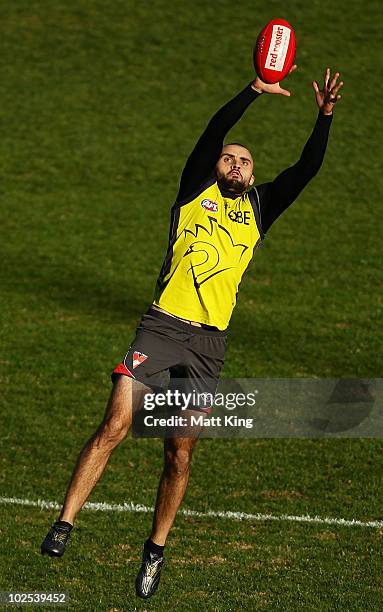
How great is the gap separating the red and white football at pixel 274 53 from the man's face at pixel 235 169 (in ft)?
1.89

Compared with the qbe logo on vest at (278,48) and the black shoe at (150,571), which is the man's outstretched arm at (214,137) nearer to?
the qbe logo on vest at (278,48)

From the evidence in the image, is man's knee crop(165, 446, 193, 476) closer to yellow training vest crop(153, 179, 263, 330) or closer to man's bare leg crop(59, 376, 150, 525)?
man's bare leg crop(59, 376, 150, 525)

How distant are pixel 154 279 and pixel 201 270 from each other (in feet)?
33.7

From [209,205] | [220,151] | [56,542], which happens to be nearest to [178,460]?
[56,542]

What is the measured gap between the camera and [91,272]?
18688mm

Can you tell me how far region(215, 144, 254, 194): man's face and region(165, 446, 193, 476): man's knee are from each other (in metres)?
1.93

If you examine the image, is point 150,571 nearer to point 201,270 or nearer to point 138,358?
point 138,358

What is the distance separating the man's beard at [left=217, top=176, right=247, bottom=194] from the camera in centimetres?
855

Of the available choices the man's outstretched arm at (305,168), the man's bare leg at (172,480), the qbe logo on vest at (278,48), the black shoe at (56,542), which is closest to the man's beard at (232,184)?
the man's outstretched arm at (305,168)

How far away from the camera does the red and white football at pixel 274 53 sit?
28.4ft

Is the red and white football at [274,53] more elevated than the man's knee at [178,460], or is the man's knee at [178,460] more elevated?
the red and white football at [274,53]

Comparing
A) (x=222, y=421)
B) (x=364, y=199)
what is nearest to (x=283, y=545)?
(x=222, y=421)

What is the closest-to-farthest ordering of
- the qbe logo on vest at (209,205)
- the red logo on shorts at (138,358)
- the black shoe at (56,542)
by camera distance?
the black shoe at (56,542) → the red logo on shorts at (138,358) → the qbe logo on vest at (209,205)

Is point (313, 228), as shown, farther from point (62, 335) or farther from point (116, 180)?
point (62, 335)
